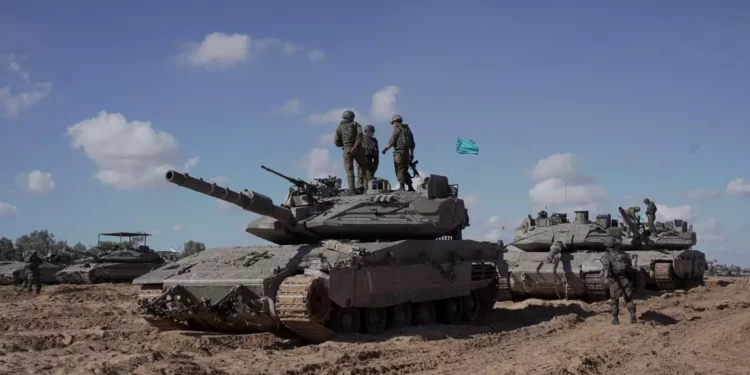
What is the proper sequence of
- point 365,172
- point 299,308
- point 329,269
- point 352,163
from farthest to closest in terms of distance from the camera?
point 365,172, point 352,163, point 329,269, point 299,308

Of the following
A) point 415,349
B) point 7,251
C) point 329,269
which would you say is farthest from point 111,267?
point 7,251

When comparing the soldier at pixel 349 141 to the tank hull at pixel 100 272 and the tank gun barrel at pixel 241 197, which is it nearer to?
the tank gun barrel at pixel 241 197

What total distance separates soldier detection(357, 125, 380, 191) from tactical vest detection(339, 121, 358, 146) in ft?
0.98

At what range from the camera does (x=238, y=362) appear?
1017 cm

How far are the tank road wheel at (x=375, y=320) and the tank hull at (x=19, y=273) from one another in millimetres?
25796

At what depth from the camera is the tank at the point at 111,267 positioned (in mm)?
34031

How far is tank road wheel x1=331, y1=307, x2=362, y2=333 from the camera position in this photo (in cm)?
1271

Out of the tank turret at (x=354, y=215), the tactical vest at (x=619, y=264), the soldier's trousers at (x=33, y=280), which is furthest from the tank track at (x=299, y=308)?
the soldier's trousers at (x=33, y=280)

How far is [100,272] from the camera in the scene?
34.0 m

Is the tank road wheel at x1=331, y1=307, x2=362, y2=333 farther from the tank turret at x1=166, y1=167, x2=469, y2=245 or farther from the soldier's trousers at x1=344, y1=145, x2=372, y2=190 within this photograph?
the soldier's trousers at x1=344, y1=145, x2=372, y2=190

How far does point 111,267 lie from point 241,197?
24.1 m

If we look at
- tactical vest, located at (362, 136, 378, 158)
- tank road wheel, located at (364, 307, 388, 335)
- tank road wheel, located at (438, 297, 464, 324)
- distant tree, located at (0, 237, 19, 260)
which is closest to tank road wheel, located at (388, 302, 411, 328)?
tank road wheel, located at (364, 307, 388, 335)

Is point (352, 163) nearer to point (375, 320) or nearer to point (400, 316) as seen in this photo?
point (400, 316)

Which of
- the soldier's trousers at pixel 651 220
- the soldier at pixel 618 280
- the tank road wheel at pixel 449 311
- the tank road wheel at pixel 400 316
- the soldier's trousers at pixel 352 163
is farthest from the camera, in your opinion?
the soldier's trousers at pixel 651 220
